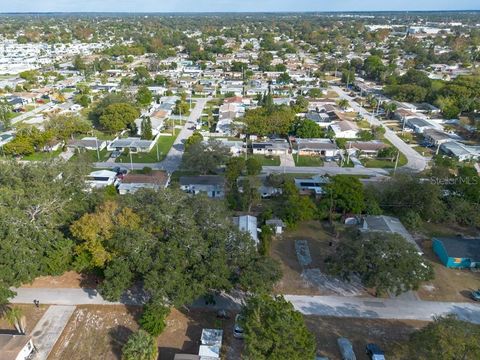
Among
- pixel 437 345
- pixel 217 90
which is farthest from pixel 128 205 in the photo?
pixel 217 90

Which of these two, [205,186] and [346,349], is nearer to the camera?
[346,349]

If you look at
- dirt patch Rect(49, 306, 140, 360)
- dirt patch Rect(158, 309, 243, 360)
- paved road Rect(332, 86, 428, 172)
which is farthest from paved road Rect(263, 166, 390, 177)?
dirt patch Rect(49, 306, 140, 360)

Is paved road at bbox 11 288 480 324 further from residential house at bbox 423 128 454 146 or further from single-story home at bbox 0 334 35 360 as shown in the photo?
residential house at bbox 423 128 454 146

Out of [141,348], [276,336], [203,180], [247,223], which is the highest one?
[276,336]

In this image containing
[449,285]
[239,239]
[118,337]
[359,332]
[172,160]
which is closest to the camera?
[118,337]

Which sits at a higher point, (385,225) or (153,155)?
(385,225)

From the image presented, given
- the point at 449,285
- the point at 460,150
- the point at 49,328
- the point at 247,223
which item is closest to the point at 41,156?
the point at 49,328

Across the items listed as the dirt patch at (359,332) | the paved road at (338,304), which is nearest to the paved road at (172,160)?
the paved road at (338,304)

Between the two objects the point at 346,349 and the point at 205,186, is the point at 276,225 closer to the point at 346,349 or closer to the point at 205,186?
the point at 205,186

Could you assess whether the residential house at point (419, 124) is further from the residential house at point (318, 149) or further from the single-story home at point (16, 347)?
the single-story home at point (16, 347)
